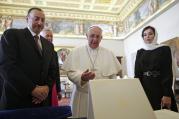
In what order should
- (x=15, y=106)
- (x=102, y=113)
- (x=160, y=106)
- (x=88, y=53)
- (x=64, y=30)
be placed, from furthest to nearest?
(x=64, y=30) < (x=88, y=53) < (x=160, y=106) < (x=15, y=106) < (x=102, y=113)

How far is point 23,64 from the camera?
6.43 feet

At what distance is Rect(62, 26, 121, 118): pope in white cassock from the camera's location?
2658 mm

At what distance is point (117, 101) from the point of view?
1.09 meters

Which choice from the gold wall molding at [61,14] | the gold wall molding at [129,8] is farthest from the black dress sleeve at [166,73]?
the gold wall molding at [61,14]

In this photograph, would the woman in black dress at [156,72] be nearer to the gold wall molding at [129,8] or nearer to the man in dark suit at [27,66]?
the man in dark suit at [27,66]

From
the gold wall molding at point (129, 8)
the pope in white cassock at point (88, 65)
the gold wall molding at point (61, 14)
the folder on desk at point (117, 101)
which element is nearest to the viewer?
the folder on desk at point (117, 101)

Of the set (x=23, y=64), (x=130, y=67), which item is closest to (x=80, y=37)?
(x=130, y=67)

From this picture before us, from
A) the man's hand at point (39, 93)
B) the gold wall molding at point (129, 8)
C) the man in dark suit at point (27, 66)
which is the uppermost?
the gold wall molding at point (129, 8)

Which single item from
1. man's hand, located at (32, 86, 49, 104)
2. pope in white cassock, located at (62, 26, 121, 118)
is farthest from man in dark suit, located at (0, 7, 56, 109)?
pope in white cassock, located at (62, 26, 121, 118)

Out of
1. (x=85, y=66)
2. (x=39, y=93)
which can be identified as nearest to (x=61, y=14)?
(x=85, y=66)

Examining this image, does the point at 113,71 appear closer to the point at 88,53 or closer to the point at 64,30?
the point at 88,53

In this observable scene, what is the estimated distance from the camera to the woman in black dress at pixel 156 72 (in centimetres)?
269

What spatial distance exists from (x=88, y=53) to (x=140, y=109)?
1.90 m

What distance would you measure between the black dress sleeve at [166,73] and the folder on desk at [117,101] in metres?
1.72
